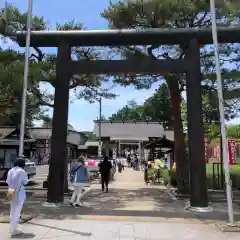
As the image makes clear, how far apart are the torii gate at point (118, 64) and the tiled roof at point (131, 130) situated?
1421 inches

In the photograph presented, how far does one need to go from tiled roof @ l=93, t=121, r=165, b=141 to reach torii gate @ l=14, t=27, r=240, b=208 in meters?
36.1

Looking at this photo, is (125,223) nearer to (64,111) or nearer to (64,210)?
(64,210)

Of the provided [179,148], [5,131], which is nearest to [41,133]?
[5,131]

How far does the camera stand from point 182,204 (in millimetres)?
13148

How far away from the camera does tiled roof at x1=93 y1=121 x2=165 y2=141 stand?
49.8m

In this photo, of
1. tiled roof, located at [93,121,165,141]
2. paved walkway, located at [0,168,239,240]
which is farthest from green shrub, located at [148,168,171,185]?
tiled roof, located at [93,121,165,141]

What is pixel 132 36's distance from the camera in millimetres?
12062

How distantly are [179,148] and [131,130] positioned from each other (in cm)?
3619

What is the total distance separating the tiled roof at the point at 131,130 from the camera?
4981 cm

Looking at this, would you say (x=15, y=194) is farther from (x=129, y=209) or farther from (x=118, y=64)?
(x=118, y=64)

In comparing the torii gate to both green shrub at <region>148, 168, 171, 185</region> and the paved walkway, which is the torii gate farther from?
green shrub at <region>148, 168, 171, 185</region>

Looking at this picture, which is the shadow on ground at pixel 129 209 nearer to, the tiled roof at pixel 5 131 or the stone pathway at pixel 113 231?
the stone pathway at pixel 113 231

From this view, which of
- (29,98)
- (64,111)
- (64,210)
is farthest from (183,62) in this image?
(29,98)

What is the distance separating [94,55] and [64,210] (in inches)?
279
